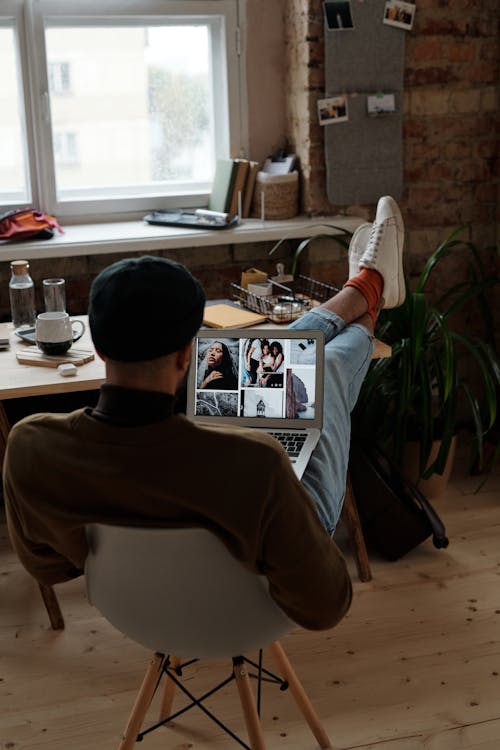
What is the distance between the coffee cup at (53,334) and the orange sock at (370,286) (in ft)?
2.64

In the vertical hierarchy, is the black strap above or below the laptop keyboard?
below

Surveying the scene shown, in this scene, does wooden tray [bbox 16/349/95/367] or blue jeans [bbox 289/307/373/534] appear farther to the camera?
wooden tray [bbox 16/349/95/367]

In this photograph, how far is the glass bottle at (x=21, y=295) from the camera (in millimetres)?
2826

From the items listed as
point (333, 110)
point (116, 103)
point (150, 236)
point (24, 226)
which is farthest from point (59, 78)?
point (333, 110)

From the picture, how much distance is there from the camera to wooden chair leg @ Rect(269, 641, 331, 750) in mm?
1956

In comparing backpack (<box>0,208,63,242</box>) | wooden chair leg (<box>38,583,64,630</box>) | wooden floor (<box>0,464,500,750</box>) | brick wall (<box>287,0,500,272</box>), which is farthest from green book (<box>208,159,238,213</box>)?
wooden chair leg (<box>38,583,64,630</box>)

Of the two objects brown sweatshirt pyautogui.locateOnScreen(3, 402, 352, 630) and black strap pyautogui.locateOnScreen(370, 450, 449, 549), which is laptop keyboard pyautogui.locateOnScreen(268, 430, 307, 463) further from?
black strap pyautogui.locateOnScreen(370, 450, 449, 549)

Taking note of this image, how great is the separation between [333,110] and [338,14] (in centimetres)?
33

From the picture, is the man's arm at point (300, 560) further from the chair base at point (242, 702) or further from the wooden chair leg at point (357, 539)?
the wooden chair leg at point (357, 539)

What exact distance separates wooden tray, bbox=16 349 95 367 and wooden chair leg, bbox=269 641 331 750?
1.01 meters

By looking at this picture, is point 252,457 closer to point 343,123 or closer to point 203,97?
point 343,123

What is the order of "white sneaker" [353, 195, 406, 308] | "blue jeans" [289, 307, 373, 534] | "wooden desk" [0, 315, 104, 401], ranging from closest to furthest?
"blue jeans" [289, 307, 373, 534] → "wooden desk" [0, 315, 104, 401] → "white sneaker" [353, 195, 406, 308]

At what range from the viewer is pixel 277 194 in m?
3.47

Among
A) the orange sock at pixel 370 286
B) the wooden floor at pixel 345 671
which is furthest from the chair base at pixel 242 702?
the orange sock at pixel 370 286
